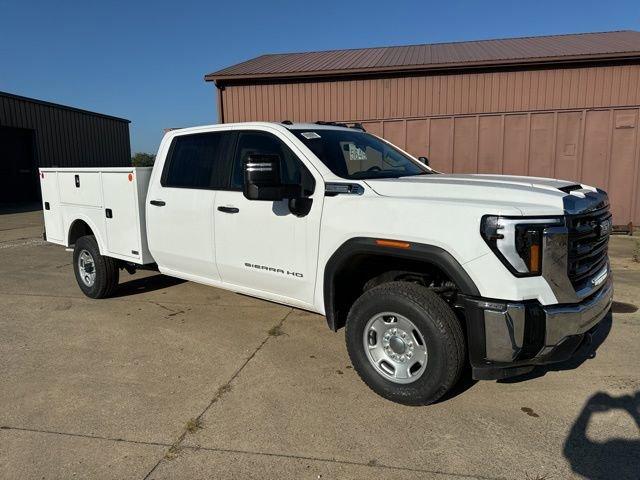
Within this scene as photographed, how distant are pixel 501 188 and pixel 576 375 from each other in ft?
5.74

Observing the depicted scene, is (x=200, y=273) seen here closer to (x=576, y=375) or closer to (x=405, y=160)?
(x=405, y=160)

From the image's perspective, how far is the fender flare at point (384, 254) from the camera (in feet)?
9.64

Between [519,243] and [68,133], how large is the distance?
26.1 m

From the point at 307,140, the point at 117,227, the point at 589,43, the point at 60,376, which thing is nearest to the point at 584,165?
the point at 589,43

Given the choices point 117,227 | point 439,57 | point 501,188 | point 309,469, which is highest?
point 439,57

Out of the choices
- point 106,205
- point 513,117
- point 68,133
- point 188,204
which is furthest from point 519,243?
point 68,133

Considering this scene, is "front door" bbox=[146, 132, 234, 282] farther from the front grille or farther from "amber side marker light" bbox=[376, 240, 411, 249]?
the front grille

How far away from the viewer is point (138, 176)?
5.16m

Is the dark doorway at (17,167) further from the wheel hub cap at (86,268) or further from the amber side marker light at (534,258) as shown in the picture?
the amber side marker light at (534,258)

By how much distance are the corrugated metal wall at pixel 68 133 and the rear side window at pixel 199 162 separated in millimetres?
19503

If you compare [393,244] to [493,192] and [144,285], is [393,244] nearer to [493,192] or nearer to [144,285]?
[493,192]

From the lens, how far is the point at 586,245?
3131mm

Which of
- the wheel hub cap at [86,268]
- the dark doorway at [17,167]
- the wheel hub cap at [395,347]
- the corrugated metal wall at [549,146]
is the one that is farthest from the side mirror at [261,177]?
the dark doorway at [17,167]

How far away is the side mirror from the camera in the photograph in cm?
349
